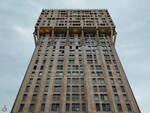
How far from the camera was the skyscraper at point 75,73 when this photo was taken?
34031 millimetres

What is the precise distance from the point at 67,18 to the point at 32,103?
43.9 meters

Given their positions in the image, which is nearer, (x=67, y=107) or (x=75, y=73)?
(x=67, y=107)

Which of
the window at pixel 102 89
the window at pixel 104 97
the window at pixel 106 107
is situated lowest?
the window at pixel 106 107

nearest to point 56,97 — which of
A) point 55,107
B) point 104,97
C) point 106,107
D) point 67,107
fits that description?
point 55,107

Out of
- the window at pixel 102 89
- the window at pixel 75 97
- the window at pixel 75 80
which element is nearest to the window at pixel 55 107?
the window at pixel 75 97

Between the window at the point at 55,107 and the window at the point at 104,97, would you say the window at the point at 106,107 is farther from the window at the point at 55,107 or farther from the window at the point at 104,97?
the window at the point at 55,107

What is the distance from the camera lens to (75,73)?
140ft

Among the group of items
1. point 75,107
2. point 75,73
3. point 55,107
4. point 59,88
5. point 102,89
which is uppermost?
point 75,73

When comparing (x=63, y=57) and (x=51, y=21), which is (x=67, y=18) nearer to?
(x=51, y=21)

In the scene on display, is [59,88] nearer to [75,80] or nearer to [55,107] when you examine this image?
[75,80]

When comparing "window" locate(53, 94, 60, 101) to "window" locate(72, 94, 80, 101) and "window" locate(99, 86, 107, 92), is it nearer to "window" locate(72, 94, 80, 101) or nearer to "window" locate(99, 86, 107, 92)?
"window" locate(72, 94, 80, 101)

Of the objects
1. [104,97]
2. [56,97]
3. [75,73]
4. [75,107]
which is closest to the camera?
[75,107]

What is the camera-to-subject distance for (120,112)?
32.5 metres

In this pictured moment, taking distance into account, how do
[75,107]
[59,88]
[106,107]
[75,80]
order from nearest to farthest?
[106,107]
[75,107]
[59,88]
[75,80]
